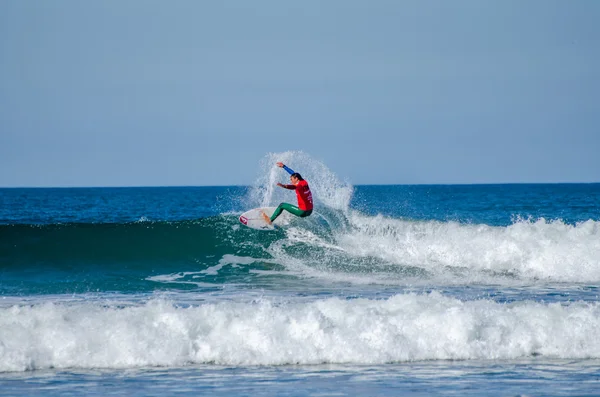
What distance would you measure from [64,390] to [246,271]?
9440 millimetres

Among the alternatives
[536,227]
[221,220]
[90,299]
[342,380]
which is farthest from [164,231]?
[342,380]

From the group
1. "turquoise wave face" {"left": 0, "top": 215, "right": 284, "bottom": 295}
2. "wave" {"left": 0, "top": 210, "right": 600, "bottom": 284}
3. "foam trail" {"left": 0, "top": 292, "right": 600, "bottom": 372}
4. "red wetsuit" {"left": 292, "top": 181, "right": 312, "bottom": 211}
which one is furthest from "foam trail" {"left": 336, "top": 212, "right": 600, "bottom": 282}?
"foam trail" {"left": 0, "top": 292, "right": 600, "bottom": 372}

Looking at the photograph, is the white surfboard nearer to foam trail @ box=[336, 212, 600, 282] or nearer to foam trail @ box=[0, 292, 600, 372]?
foam trail @ box=[336, 212, 600, 282]

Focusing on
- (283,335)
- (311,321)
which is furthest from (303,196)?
(283,335)

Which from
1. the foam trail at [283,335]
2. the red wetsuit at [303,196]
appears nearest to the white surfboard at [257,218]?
the red wetsuit at [303,196]

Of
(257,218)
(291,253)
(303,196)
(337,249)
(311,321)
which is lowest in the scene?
(311,321)

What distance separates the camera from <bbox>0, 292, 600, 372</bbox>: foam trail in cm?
948

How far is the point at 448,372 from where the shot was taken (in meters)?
8.86

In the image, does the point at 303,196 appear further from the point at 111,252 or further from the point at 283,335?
the point at 283,335

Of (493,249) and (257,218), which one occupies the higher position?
(257,218)

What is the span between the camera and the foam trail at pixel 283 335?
373 inches

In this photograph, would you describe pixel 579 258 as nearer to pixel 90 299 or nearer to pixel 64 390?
pixel 90 299

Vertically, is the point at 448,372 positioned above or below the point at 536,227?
below

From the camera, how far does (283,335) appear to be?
388 inches
